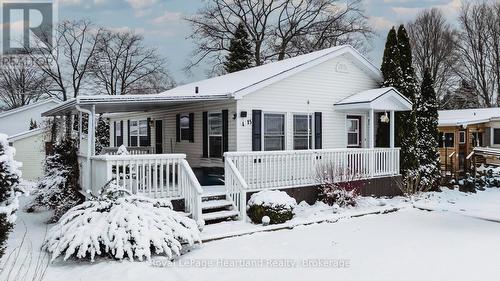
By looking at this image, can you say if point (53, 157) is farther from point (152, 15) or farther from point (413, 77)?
point (152, 15)

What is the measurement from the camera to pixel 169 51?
139ft

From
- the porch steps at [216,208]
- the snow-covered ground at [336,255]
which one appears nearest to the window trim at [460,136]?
the snow-covered ground at [336,255]

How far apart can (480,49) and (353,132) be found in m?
26.1

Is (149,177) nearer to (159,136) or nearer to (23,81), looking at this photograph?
(159,136)

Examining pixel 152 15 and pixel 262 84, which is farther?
pixel 152 15

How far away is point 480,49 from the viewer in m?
32.9

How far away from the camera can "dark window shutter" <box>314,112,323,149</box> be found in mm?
12383

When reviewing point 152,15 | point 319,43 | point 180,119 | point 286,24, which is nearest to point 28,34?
point 152,15

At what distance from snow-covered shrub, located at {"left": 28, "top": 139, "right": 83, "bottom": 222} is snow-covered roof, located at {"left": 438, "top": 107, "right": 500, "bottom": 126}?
58.7 ft

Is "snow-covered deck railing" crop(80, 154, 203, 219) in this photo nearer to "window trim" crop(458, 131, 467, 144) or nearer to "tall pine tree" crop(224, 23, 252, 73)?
"window trim" crop(458, 131, 467, 144)

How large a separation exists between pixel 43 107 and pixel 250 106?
24798mm

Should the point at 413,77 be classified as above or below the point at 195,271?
above

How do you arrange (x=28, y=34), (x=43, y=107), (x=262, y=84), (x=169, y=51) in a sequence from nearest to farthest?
1. (x=262, y=84)
2. (x=43, y=107)
3. (x=28, y=34)
4. (x=169, y=51)

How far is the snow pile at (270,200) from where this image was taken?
868 centimetres
